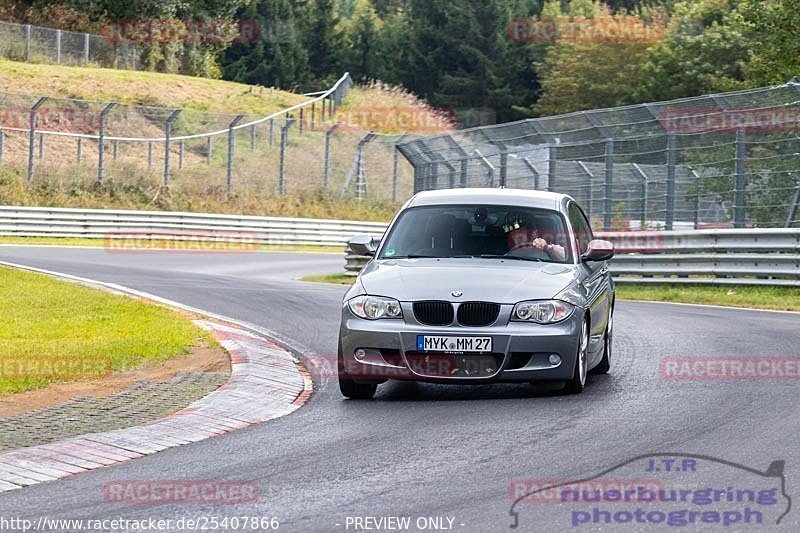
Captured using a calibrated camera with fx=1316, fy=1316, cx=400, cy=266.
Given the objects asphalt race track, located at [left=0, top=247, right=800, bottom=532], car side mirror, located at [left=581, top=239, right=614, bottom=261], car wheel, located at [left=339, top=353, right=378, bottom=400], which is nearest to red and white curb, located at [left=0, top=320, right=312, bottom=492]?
asphalt race track, located at [left=0, top=247, right=800, bottom=532]

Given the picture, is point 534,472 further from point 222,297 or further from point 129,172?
point 129,172

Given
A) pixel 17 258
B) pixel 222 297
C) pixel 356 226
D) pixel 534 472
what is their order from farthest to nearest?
pixel 356 226 < pixel 17 258 < pixel 222 297 < pixel 534 472

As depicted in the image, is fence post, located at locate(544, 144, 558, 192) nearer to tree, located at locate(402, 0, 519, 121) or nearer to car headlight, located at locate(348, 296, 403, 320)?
car headlight, located at locate(348, 296, 403, 320)

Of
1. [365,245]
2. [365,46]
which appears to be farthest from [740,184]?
[365,46]

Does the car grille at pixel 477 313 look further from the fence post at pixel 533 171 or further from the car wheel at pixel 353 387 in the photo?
the fence post at pixel 533 171

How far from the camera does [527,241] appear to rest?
10.7 m

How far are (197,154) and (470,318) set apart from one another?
39.9m

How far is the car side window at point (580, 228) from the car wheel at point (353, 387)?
2.32 m

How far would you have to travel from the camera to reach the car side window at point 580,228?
37.0 feet

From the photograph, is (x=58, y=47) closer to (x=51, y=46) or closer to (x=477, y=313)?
(x=51, y=46)

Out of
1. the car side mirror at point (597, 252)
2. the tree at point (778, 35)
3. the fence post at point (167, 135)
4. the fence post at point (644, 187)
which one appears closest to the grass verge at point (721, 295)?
the fence post at point (644, 187)

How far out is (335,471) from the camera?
710 cm

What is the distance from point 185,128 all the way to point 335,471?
4416cm

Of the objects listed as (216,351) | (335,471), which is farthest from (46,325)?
(335,471)
